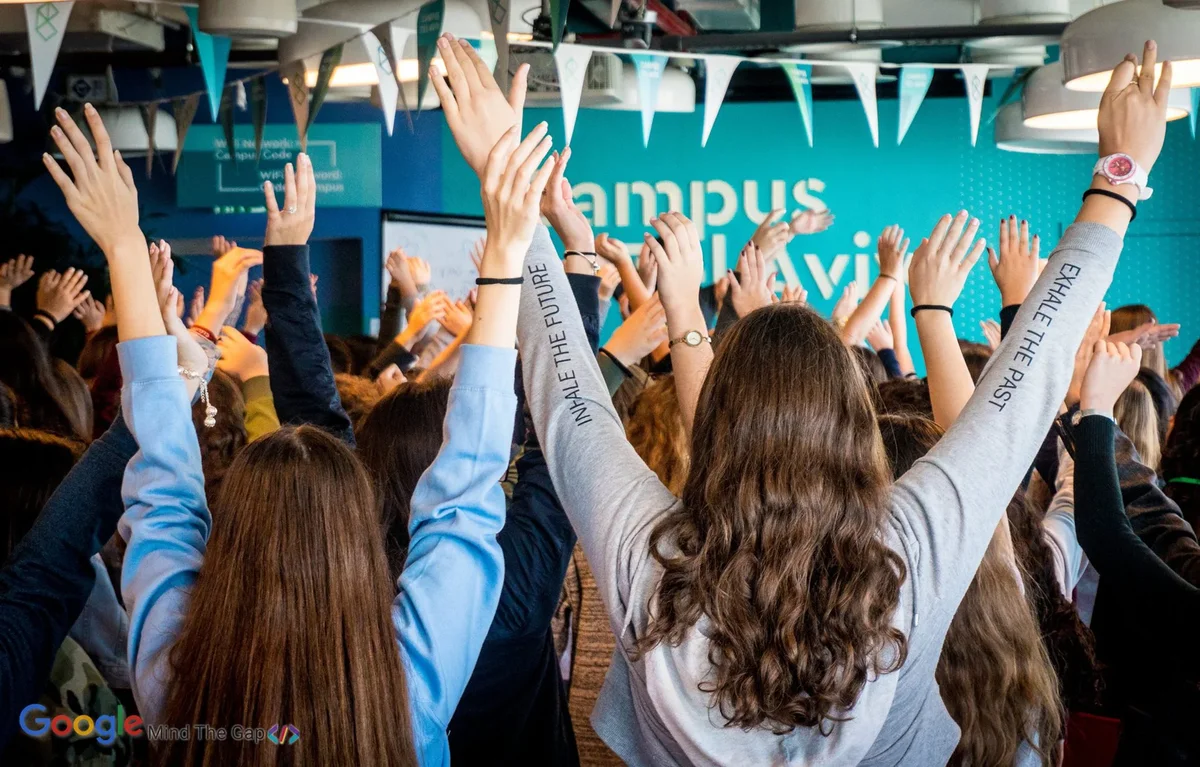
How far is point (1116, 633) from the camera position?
222 cm

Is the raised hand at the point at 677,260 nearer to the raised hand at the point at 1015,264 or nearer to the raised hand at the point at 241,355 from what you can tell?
the raised hand at the point at 1015,264

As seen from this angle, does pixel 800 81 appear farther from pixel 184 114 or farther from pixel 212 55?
pixel 184 114

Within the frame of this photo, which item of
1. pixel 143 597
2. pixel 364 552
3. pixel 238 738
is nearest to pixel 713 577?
pixel 364 552

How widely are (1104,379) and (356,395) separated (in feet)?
5.89

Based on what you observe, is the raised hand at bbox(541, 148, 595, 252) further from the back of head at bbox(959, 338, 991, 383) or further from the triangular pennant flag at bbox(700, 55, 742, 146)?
the triangular pennant flag at bbox(700, 55, 742, 146)

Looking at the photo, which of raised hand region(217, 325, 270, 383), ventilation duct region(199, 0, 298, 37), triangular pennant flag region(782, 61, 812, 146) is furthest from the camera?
triangular pennant flag region(782, 61, 812, 146)

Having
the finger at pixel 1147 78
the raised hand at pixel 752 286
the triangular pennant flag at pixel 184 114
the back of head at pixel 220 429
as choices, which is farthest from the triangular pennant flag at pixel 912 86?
the finger at pixel 1147 78

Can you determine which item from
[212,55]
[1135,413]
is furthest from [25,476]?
[212,55]

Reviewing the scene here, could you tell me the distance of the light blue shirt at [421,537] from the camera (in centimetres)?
136

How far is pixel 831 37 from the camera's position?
5375 millimetres

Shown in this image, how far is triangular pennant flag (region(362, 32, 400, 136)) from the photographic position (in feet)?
15.0

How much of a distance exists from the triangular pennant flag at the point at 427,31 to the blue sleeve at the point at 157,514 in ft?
9.34

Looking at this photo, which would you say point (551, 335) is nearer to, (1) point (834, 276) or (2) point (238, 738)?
(2) point (238, 738)

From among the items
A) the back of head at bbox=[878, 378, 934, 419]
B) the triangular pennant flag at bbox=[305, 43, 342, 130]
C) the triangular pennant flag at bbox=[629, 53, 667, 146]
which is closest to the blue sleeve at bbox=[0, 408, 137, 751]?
the back of head at bbox=[878, 378, 934, 419]
